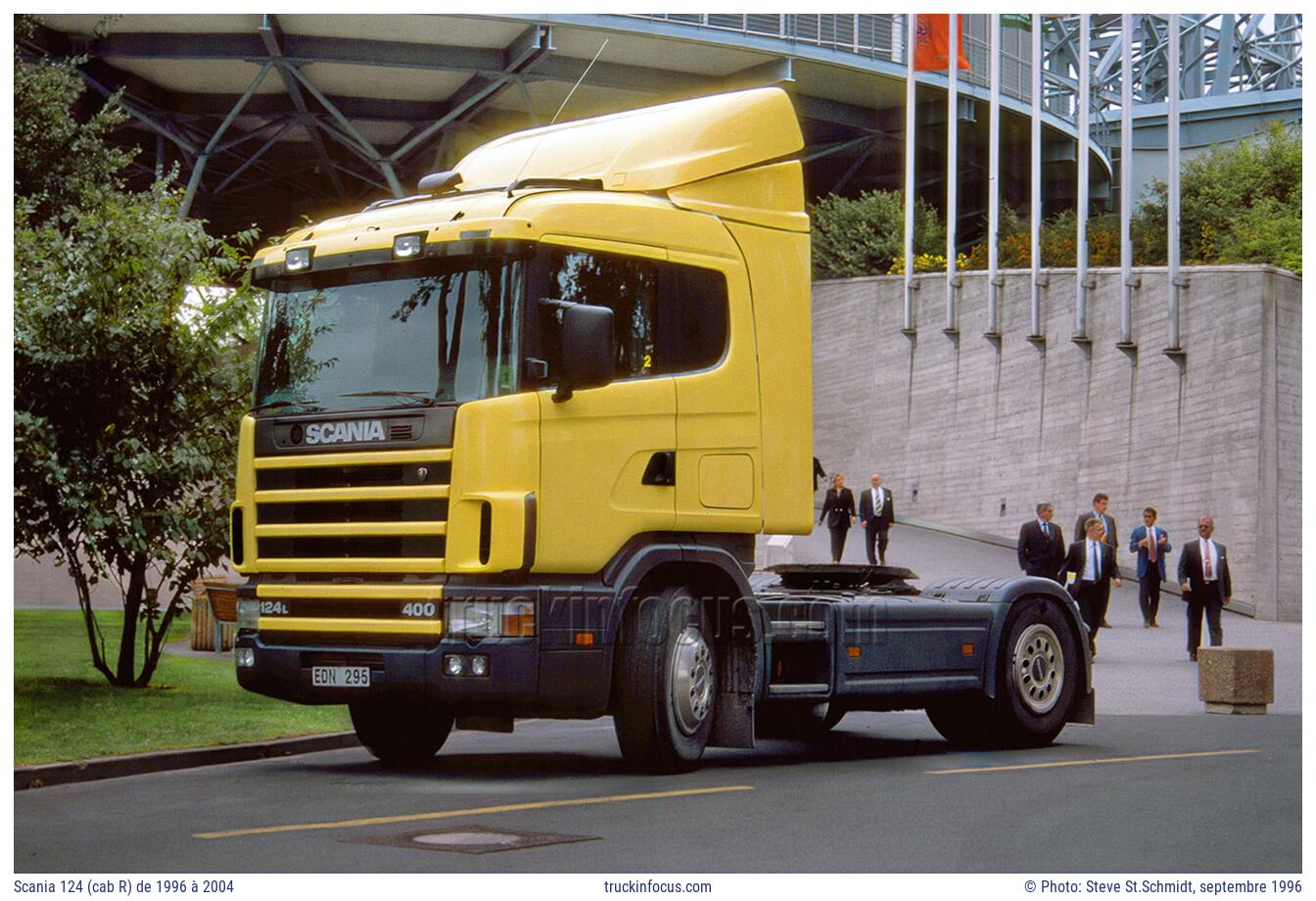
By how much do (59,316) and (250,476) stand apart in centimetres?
458

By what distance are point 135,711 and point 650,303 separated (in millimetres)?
5897

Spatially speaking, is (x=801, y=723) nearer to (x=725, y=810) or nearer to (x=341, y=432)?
(x=725, y=810)

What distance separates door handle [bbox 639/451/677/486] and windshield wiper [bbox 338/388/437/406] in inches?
51.9

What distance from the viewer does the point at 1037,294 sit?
3550 centimetres

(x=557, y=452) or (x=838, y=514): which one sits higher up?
(x=557, y=452)

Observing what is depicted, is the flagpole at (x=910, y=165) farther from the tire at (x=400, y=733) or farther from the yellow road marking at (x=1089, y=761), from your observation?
the tire at (x=400, y=733)

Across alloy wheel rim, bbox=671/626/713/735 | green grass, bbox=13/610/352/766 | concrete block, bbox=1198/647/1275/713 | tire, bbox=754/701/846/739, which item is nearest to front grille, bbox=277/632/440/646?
alloy wheel rim, bbox=671/626/713/735

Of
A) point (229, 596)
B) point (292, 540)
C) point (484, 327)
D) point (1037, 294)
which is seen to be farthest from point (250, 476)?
point (1037, 294)

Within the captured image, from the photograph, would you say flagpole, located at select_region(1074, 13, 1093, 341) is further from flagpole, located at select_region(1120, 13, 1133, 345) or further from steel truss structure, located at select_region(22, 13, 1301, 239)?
steel truss structure, located at select_region(22, 13, 1301, 239)

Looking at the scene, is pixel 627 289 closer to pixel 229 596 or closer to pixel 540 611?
→ pixel 540 611

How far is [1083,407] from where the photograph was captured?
3403 centimetres

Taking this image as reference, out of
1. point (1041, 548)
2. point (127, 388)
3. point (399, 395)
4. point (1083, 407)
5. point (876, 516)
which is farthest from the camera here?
point (1083, 407)

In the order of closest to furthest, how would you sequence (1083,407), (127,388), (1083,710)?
(1083,710)
(127,388)
(1083,407)

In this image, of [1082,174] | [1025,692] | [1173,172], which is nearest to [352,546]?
[1025,692]
